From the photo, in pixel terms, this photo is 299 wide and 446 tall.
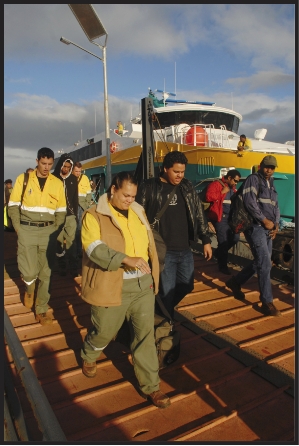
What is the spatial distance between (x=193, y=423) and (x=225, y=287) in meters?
2.95

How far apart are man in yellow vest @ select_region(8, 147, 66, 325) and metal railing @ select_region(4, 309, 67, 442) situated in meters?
2.09

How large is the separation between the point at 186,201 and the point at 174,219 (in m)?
0.22

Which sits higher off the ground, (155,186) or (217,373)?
(155,186)

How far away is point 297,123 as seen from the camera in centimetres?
243

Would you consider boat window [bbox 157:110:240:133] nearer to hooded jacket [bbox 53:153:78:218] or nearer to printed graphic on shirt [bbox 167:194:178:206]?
hooded jacket [bbox 53:153:78:218]

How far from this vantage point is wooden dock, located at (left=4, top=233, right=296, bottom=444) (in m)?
2.41

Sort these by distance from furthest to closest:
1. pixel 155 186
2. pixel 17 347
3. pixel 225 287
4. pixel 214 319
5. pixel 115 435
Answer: pixel 225 287 < pixel 214 319 < pixel 155 186 < pixel 115 435 < pixel 17 347

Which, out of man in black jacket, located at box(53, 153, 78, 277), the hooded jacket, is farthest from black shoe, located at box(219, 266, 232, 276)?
the hooded jacket

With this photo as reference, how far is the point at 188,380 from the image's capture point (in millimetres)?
2979

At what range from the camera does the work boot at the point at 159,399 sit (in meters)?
2.58

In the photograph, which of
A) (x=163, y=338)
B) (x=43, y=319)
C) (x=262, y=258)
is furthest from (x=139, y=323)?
(x=262, y=258)

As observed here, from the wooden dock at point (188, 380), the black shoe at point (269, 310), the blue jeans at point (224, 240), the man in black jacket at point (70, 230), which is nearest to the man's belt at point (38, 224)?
the wooden dock at point (188, 380)

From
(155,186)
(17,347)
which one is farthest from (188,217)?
(17,347)

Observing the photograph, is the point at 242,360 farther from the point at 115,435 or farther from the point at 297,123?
the point at 297,123
